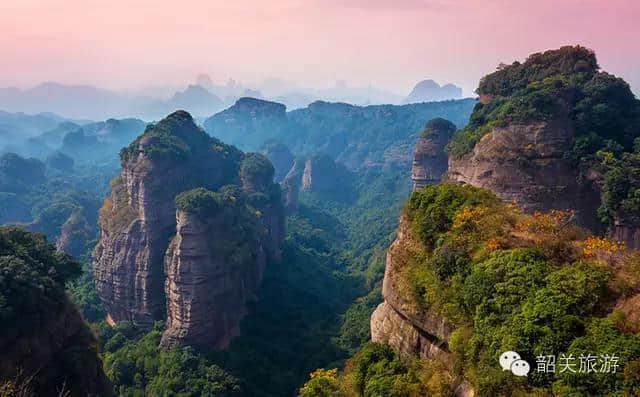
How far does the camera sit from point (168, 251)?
98.6 feet

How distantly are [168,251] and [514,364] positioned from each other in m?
25.8

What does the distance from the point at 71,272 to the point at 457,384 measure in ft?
65.3

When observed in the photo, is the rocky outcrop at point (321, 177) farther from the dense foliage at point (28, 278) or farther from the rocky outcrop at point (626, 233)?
the rocky outcrop at point (626, 233)

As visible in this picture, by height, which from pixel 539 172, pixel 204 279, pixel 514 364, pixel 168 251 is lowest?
pixel 204 279

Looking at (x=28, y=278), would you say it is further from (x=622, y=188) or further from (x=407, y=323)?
(x=622, y=188)

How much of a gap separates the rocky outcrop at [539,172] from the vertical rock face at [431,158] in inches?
822

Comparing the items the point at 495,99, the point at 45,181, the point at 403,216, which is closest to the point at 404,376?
the point at 403,216

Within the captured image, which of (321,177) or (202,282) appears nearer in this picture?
(202,282)

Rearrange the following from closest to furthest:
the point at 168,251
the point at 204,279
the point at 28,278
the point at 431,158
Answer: the point at 28,278 < the point at 204,279 < the point at 168,251 < the point at 431,158

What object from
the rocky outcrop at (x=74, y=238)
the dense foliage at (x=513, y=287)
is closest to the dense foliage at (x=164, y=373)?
the dense foliage at (x=513, y=287)

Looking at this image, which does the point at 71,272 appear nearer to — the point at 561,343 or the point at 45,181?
the point at 561,343

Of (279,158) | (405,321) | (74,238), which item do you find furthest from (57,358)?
(279,158)

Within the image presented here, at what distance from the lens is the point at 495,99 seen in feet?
102

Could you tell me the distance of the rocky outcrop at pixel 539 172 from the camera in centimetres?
2339
